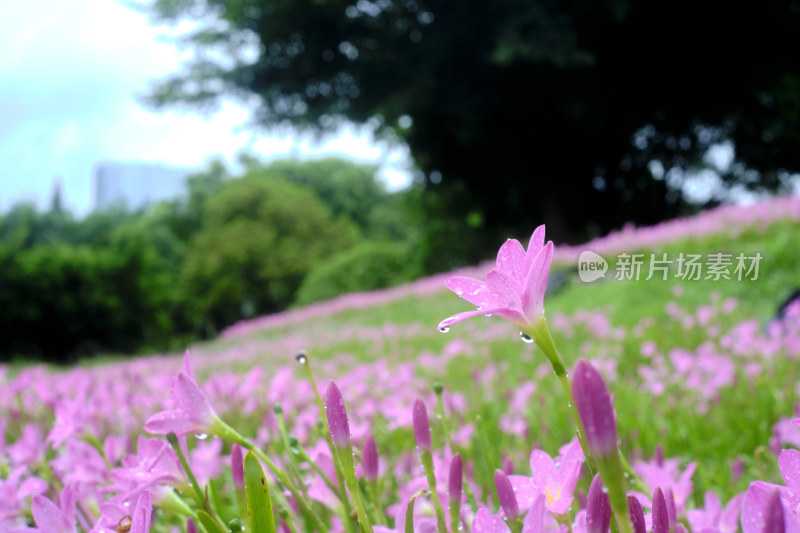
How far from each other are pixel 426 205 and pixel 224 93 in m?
6.91

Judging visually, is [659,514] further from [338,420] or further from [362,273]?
[362,273]

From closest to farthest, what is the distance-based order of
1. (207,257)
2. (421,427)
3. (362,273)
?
(421,427) → (362,273) → (207,257)

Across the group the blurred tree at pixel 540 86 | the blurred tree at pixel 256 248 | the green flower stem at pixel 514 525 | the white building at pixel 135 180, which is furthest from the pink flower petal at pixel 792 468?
the white building at pixel 135 180

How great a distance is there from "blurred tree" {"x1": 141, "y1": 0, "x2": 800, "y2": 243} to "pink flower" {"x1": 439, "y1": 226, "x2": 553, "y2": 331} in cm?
1166

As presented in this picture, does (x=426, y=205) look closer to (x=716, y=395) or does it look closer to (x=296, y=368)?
(x=296, y=368)

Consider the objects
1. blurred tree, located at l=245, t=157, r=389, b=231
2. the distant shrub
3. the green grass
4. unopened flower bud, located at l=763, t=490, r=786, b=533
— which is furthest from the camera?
blurred tree, located at l=245, t=157, r=389, b=231

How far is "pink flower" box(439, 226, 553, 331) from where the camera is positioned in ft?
1.49

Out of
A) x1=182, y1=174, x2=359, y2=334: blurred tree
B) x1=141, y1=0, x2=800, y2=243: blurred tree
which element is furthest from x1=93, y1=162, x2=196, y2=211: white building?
x1=141, y1=0, x2=800, y2=243: blurred tree

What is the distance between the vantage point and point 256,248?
27.0 meters

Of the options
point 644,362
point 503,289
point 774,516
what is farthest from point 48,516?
point 644,362

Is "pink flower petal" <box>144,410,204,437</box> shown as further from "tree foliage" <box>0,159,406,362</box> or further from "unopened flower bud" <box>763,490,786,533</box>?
"tree foliage" <box>0,159,406,362</box>

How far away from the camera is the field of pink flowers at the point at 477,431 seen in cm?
46

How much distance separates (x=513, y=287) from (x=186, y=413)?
35 cm

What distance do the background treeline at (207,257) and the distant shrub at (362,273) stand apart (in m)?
0.03
